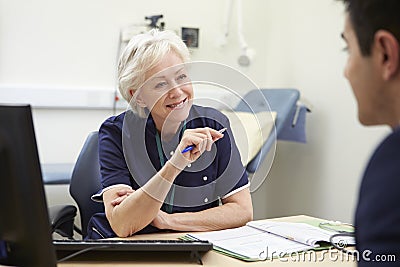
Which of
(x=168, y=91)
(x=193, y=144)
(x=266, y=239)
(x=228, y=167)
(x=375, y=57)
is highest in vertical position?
(x=375, y=57)

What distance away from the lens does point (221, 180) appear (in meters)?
1.61

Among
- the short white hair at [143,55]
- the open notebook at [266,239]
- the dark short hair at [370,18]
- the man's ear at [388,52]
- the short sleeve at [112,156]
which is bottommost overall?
the open notebook at [266,239]

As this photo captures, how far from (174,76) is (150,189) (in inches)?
11.9

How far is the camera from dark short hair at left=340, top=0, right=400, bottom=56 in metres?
0.68

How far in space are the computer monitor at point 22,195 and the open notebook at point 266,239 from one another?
0.52 meters

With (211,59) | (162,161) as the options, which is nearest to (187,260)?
(162,161)

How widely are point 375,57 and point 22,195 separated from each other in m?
0.53

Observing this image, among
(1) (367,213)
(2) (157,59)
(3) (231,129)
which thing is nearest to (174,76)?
(2) (157,59)

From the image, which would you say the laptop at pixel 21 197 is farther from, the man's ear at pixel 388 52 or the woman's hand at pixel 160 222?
the woman's hand at pixel 160 222

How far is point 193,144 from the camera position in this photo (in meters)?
1.36

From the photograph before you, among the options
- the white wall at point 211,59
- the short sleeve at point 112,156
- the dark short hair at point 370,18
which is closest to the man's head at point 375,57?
the dark short hair at point 370,18

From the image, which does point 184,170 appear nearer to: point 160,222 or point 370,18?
point 160,222

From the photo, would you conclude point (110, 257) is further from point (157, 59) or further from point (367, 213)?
point (367, 213)

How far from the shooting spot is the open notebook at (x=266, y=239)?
1.26 m
